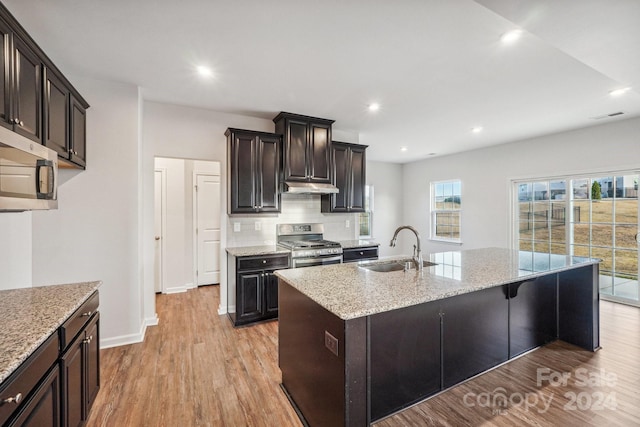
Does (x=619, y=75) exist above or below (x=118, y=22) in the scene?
below

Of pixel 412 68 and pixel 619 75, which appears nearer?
pixel 619 75

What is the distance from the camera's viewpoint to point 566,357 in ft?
8.77

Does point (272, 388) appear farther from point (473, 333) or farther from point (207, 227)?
point (207, 227)

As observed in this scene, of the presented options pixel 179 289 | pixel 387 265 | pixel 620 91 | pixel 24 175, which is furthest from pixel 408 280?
pixel 179 289

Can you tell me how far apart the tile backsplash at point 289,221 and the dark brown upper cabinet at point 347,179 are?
22 centimetres

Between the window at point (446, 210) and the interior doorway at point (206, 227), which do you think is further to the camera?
the window at point (446, 210)

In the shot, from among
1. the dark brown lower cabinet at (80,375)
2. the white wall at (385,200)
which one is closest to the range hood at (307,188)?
the dark brown lower cabinet at (80,375)

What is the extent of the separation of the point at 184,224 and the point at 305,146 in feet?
8.79

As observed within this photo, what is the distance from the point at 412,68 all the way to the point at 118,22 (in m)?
2.37

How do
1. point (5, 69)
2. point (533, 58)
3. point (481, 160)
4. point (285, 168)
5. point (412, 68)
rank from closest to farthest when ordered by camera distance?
1. point (5, 69)
2. point (533, 58)
3. point (412, 68)
4. point (285, 168)
5. point (481, 160)

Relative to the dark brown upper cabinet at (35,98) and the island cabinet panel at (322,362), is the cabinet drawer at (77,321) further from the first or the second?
the island cabinet panel at (322,362)

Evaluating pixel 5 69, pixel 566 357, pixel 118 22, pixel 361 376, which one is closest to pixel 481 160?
pixel 566 357

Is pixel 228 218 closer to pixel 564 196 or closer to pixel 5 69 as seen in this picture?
pixel 5 69

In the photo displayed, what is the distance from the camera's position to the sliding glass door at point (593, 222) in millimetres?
4094
